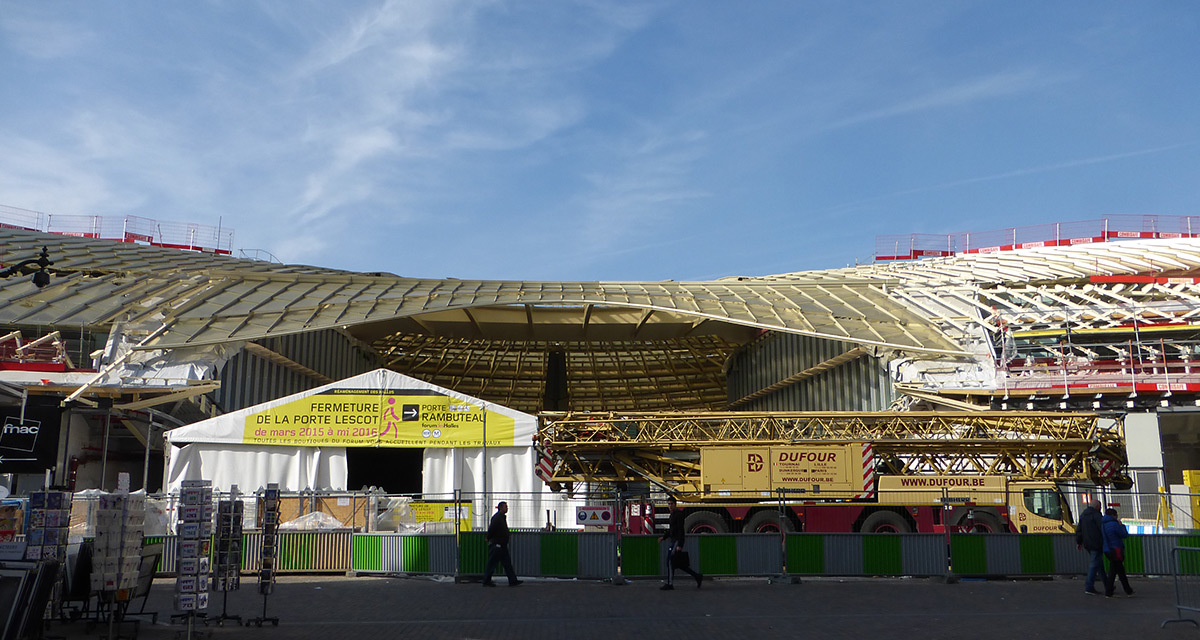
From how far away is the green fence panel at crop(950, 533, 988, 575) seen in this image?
19625 mm

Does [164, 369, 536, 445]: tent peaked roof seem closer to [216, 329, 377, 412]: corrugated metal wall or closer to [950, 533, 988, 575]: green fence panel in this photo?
[216, 329, 377, 412]: corrugated metal wall

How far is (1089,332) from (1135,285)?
409 centimetres

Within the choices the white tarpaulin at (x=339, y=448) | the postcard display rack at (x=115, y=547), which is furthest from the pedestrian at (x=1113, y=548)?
the white tarpaulin at (x=339, y=448)

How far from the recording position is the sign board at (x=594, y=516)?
818 inches

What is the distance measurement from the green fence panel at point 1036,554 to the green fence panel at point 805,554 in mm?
3996

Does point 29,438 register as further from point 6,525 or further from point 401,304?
point 401,304

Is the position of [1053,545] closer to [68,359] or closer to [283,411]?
[283,411]

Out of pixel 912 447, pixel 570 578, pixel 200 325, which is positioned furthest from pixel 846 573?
pixel 200 325

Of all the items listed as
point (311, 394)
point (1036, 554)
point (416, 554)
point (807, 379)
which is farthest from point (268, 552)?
point (807, 379)

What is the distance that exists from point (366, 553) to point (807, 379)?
28.6 meters

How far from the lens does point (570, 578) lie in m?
19.9

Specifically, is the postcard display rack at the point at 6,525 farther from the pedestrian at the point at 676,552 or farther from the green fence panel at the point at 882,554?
the green fence panel at the point at 882,554

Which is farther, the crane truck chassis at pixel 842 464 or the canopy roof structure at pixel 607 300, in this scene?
the canopy roof structure at pixel 607 300

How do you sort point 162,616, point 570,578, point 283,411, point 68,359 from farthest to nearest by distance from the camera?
point 68,359 → point 283,411 → point 570,578 → point 162,616
